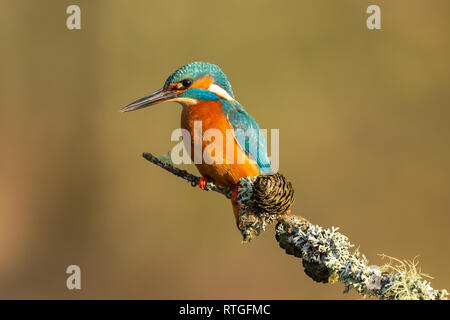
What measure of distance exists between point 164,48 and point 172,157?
6.45 ft

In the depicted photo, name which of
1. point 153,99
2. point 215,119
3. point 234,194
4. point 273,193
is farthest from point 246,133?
point 273,193

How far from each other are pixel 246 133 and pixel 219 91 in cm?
18

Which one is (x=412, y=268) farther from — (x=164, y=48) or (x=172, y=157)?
(x=164, y=48)

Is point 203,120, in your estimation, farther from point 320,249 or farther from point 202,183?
point 320,249

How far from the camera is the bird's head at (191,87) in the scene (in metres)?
1.63

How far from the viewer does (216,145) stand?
5.39 ft

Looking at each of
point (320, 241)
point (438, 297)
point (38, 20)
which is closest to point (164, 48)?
point (38, 20)

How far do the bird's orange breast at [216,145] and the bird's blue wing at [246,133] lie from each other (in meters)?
0.02

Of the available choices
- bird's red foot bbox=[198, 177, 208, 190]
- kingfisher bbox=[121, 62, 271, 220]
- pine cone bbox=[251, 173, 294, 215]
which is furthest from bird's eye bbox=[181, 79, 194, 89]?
pine cone bbox=[251, 173, 294, 215]

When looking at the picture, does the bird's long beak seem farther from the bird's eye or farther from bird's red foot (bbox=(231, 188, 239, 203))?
bird's red foot (bbox=(231, 188, 239, 203))

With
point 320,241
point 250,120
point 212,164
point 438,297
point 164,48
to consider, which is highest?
point 164,48

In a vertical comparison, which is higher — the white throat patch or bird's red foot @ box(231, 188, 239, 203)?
the white throat patch

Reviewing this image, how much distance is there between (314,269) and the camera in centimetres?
117

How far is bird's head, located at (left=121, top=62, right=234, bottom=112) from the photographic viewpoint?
5.33 feet
